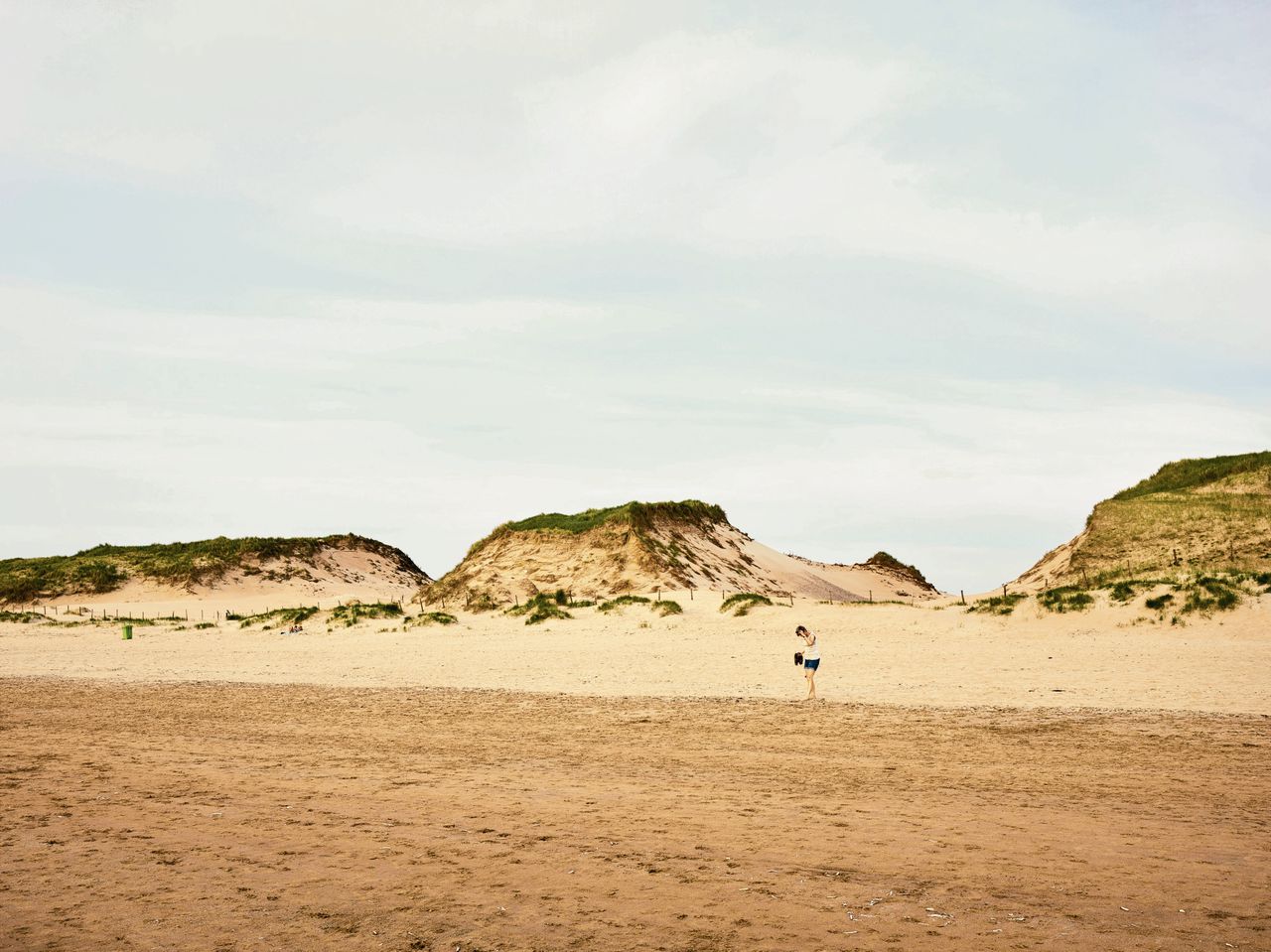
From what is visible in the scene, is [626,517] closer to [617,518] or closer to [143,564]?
[617,518]

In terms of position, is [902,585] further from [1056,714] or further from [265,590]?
[1056,714]

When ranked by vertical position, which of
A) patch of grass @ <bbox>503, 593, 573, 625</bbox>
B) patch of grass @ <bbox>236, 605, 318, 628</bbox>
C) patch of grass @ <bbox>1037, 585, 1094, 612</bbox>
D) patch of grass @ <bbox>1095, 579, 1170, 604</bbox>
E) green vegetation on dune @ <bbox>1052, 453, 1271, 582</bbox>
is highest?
green vegetation on dune @ <bbox>1052, 453, 1271, 582</bbox>

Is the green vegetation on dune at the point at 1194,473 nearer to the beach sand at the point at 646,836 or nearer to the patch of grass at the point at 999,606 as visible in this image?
the patch of grass at the point at 999,606

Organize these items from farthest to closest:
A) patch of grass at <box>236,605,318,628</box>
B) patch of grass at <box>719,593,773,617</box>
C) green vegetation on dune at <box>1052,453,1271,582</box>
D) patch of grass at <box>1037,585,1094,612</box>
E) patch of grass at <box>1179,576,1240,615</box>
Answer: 1. patch of grass at <box>236,605,318,628</box>
2. green vegetation on dune at <box>1052,453,1271,582</box>
3. patch of grass at <box>719,593,773,617</box>
4. patch of grass at <box>1037,585,1094,612</box>
5. patch of grass at <box>1179,576,1240,615</box>

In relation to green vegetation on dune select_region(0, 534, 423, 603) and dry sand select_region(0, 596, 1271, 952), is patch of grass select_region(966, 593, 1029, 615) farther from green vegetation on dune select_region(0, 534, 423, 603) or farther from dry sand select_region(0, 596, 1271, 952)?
green vegetation on dune select_region(0, 534, 423, 603)

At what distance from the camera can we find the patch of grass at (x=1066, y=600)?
84.0ft

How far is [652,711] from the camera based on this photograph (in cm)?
1733

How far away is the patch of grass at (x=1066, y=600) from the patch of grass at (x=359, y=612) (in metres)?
23.5

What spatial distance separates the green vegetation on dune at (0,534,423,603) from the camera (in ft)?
195

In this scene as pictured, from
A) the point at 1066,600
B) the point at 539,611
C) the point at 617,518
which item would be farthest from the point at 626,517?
the point at 1066,600

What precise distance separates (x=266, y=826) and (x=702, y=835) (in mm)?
4033

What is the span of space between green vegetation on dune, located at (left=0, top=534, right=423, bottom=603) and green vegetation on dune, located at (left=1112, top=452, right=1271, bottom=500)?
5038 centimetres

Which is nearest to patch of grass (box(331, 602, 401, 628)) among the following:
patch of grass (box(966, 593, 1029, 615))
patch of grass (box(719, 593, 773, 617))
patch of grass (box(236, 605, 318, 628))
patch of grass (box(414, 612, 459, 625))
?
patch of grass (box(236, 605, 318, 628))

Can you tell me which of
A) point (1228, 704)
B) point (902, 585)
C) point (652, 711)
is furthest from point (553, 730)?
point (902, 585)
